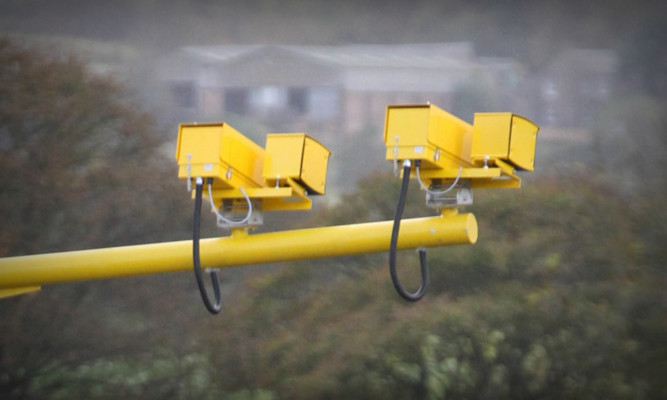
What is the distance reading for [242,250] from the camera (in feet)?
24.8

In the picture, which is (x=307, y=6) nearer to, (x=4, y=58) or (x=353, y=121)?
(x=353, y=121)

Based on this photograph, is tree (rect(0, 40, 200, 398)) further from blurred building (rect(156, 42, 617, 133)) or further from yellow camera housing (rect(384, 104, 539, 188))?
yellow camera housing (rect(384, 104, 539, 188))

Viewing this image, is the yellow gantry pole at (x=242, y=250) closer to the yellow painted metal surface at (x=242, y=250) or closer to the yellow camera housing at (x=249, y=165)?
the yellow painted metal surface at (x=242, y=250)

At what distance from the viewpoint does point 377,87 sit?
79.7 ft

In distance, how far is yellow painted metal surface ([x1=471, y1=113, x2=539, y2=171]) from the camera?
775 centimetres

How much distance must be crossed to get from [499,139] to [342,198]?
14.4m

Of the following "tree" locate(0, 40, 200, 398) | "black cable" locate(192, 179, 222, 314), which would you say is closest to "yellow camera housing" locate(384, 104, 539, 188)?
"black cable" locate(192, 179, 222, 314)

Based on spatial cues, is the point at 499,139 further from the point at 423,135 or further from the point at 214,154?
the point at 214,154

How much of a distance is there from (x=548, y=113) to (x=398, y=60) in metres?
3.17

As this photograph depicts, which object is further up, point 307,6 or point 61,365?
point 307,6

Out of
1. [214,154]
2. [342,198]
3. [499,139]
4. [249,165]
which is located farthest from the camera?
[342,198]

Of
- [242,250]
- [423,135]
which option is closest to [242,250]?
[242,250]

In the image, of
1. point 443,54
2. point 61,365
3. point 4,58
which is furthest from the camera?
point 443,54

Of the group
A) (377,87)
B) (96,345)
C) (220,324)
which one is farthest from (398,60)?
(96,345)
